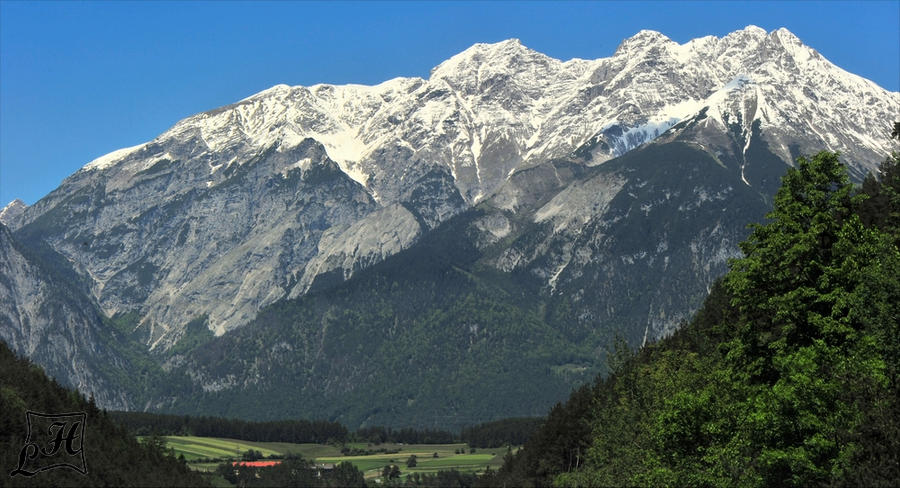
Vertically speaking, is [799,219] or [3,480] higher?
[799,219]

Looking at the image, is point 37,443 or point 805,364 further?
point 37,443

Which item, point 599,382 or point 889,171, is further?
point 599,382

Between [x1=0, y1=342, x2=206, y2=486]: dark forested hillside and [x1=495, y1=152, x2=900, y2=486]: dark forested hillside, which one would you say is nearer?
[x1=495, y1=152, x2=900, y2=486]: dark forested hillside

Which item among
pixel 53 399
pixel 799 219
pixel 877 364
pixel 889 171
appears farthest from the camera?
pixel 53 399

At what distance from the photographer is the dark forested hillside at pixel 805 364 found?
62406 mm

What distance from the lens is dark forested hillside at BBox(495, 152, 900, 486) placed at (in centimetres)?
6241

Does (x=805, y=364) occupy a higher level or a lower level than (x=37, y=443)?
lower

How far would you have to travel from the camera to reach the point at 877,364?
6306 cm

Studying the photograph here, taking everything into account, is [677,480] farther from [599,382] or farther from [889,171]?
[599,382]

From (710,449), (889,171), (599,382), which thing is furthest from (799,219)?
(599,382)

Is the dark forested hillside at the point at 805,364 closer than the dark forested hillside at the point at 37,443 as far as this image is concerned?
Yes

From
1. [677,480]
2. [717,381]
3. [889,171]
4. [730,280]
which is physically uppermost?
[889,171]

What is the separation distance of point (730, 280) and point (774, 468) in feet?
60.6

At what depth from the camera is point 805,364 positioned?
68375mm
